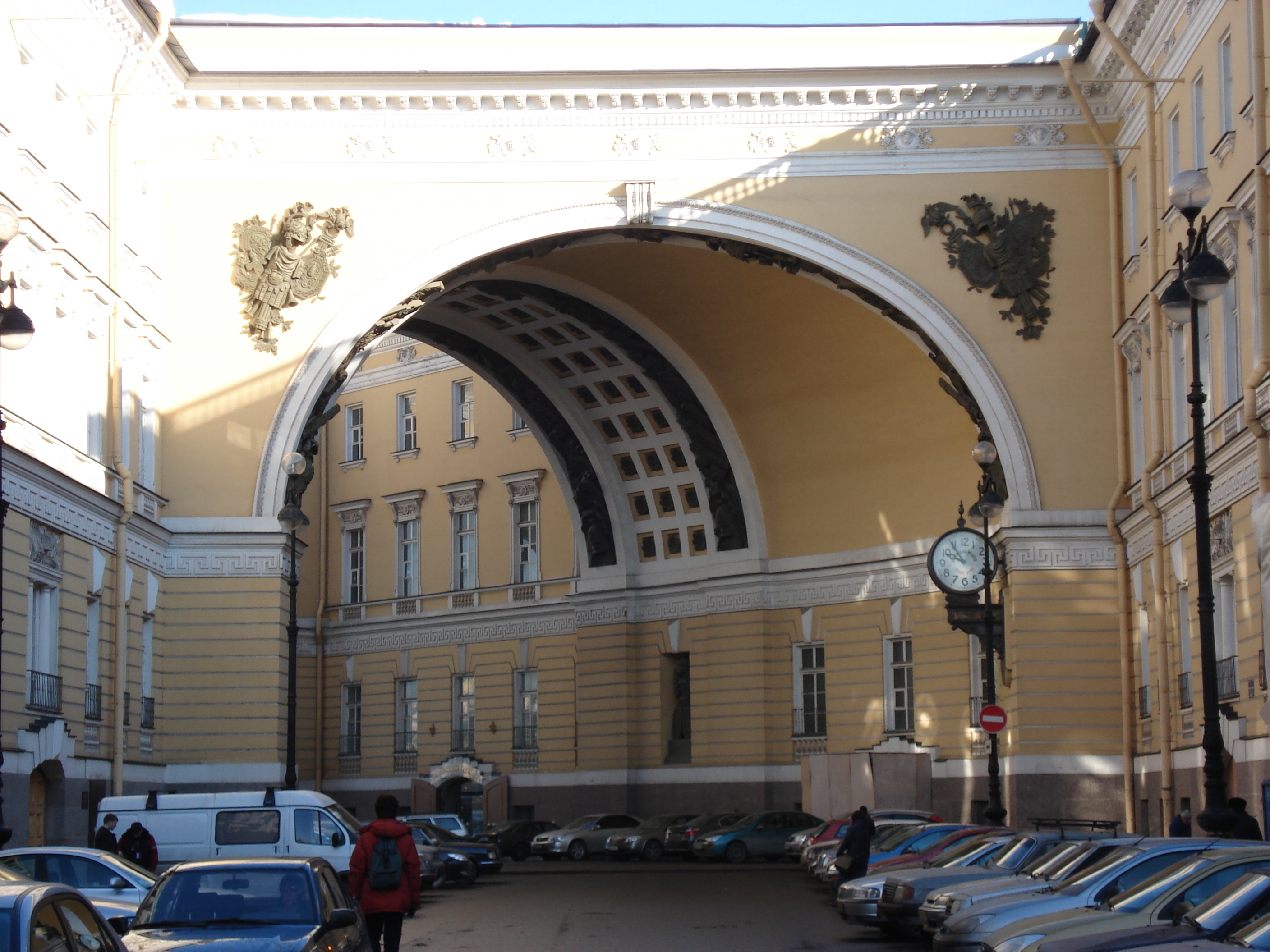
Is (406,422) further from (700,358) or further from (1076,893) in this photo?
(1076,893)

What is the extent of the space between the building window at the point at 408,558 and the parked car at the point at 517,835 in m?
11.4

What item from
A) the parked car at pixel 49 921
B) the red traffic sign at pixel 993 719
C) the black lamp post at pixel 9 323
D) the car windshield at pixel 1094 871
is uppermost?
the black lamp post at pixel 9 323

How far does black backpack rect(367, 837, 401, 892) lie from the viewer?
13.2 meters

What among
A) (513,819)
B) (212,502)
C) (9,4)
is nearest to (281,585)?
(212,502)

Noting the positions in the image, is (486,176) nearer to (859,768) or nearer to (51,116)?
(51,116)

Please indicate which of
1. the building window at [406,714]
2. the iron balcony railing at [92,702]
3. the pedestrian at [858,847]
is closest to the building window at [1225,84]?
the pedestrian at [858,847]

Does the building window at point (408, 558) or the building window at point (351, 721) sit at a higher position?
the building window at point (408, 558)

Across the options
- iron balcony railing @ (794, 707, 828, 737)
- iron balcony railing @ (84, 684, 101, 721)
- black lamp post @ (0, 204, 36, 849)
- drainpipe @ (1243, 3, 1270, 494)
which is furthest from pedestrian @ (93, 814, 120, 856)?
iron balcony railing @ (794, 707, 828, 737)

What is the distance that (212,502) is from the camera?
3278cm

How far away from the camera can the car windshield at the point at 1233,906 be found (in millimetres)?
9891

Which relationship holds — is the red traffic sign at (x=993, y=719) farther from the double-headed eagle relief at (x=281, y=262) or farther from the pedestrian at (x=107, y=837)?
the double-headed eagle relief at (x=281, y=262)

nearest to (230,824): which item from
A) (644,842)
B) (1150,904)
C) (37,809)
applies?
(37,809)

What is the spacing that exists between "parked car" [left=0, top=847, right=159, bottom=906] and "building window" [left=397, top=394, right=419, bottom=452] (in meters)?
Result: 36.5

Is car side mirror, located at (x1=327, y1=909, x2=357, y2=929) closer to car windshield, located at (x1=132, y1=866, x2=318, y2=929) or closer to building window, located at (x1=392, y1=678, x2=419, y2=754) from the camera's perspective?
car windshield, located at (x1=132, y1=866, x2=318, y2=929)
